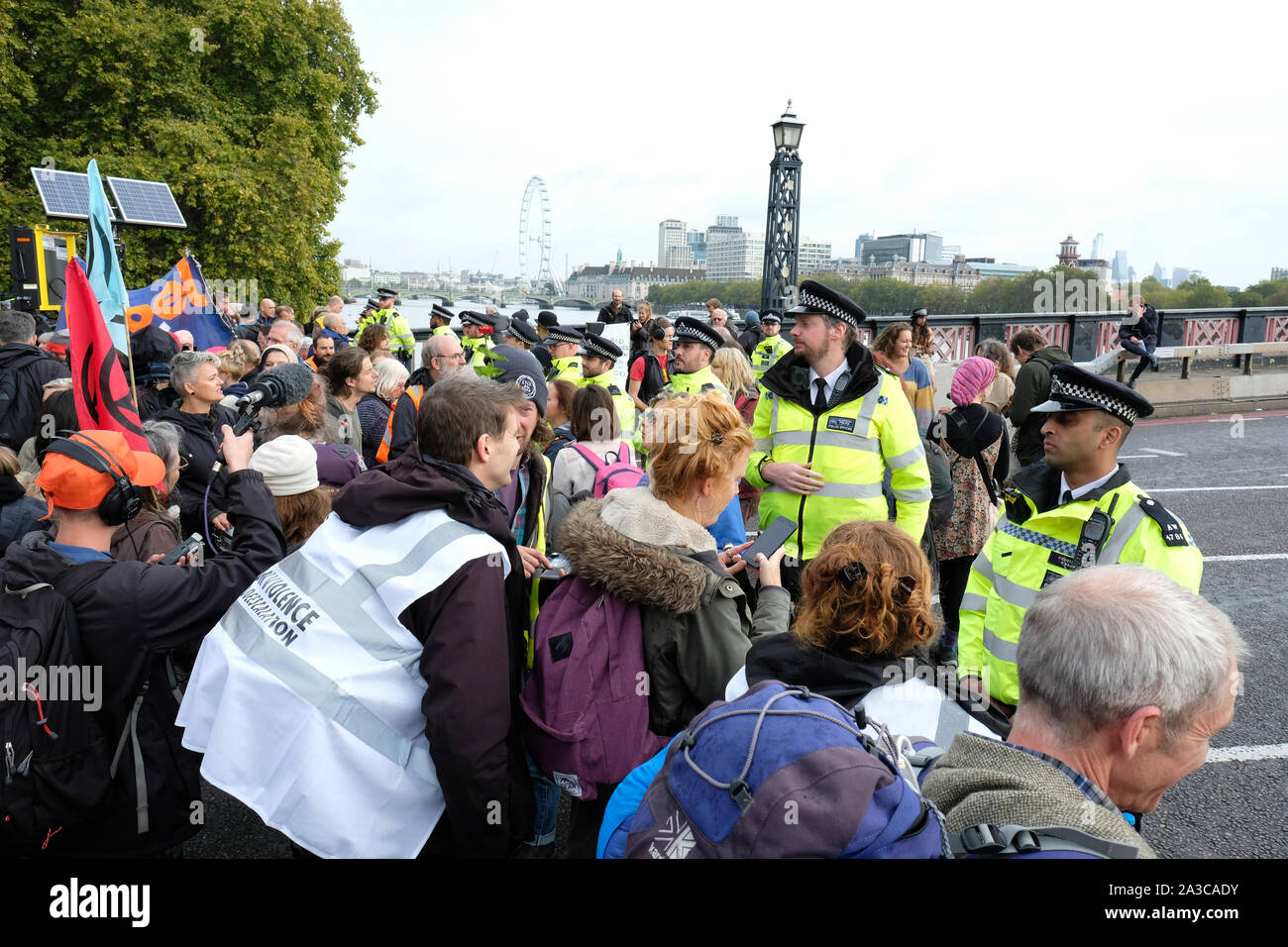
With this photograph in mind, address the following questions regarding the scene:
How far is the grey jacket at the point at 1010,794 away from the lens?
130 centimetres

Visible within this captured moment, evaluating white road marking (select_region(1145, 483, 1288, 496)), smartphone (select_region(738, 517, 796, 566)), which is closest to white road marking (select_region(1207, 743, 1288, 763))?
smartphone (select_region(738, 517, 796, 566))

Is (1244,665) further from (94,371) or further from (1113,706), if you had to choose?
(94,371)

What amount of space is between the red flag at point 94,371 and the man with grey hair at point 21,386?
119 inches

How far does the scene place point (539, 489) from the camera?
3793 mm

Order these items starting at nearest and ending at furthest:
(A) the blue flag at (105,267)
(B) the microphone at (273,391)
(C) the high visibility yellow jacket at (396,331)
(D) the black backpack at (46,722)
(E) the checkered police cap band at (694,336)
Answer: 1. (D) the black backpack at (46,722)
2. (B) the microphone at (273,391)
3. (A) the blue flag at (105,267)
4. (E) the checkered police cap band at (694,336)
5. (C) the high visibility yellow jacket at (396,331)

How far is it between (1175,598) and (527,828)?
1.77 meters

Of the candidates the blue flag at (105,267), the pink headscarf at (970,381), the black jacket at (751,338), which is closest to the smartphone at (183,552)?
the blue flag at (105,267)

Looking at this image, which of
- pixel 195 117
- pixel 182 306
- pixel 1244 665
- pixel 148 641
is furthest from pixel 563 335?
pixel 195 117

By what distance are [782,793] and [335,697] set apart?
125cm

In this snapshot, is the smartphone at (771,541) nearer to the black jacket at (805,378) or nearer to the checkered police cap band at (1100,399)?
the checkered police cap band at (1100,399)

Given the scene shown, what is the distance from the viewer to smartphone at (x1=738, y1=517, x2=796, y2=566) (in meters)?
2.54
